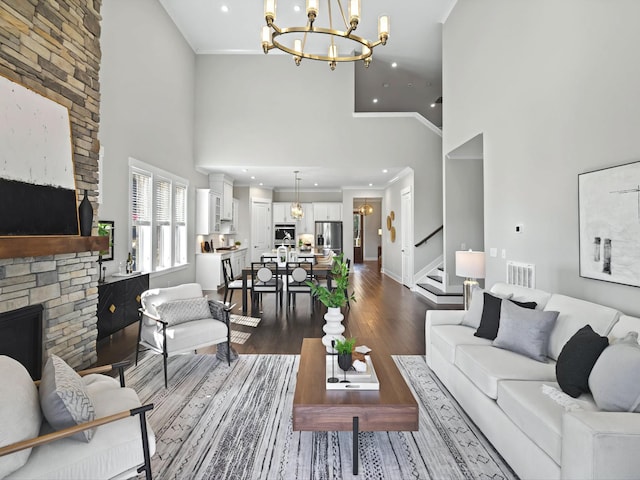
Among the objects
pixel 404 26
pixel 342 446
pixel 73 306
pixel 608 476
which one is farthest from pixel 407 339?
pixel 404 26

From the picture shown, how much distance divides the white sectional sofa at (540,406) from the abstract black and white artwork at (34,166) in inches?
134

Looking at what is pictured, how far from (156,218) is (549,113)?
5.75 meters

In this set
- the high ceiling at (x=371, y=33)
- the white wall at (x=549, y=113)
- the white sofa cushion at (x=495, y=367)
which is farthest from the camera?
the high ceiling at (x=371, y=33)

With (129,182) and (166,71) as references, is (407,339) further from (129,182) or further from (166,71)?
(166,71)

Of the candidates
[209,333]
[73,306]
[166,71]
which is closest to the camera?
[73,306]

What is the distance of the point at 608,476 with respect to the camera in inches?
52.7

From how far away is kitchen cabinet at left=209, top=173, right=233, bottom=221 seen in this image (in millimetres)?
8391

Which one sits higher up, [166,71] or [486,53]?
[166,71]

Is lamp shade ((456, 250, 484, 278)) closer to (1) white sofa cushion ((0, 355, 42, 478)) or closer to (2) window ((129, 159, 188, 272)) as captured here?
(1) white sofa cushion ((0, 355, 42, 478))

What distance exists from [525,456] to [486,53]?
481 centimetres

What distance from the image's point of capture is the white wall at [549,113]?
2.60 meters

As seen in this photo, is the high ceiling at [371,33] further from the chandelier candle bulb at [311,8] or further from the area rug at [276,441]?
the area rug at [276,441]

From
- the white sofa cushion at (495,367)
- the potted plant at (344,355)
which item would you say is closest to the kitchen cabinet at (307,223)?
the white sofa cushion at (495,367)

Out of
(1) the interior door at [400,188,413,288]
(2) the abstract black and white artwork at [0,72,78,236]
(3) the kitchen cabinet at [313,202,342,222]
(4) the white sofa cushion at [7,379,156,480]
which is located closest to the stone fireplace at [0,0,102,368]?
(2) the abstract black and white artwork at [0,72,78,236]
